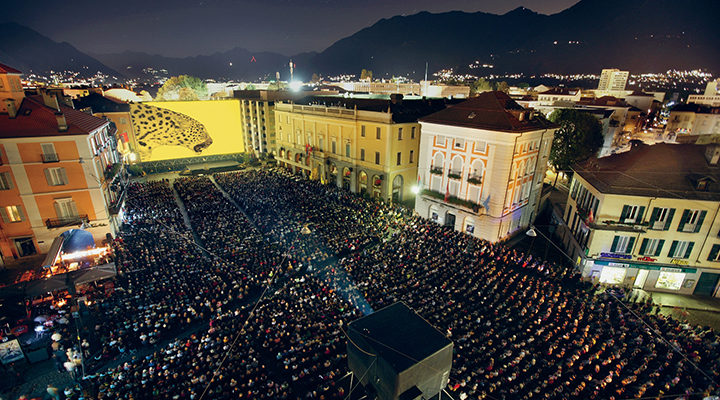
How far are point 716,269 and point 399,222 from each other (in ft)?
86.4

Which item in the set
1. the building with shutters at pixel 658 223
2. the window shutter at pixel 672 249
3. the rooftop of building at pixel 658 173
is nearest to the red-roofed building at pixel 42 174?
the building with shutters at pixel 658 223

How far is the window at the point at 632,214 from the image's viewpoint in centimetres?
2644

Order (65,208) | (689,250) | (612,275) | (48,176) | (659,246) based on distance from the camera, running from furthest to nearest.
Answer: (65,208)
(48,176)
(612,275)
(659,246)
(689,250)

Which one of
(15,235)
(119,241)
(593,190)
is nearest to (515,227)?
(593,190)

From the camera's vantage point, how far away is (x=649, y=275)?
90.5 ft

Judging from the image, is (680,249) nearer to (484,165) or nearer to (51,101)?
(484,165)

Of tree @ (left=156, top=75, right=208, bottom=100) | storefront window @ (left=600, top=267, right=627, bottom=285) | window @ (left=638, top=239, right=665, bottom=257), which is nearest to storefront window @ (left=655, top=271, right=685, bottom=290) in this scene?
window @ (left=638, top=239, right=665, bottom=257)

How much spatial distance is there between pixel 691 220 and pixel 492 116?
1748cm

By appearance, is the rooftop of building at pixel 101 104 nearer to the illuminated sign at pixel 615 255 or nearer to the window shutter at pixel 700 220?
the illuminated sign at pixel 615 255

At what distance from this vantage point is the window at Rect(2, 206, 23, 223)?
2866 centimetres

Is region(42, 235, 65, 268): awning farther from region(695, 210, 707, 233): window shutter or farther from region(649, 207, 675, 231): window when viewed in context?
region(695, 210, 707, 233): window shutter

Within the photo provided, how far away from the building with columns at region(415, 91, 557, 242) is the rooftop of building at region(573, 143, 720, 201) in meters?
5.84

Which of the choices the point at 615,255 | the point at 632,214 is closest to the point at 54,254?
the point at 615,255

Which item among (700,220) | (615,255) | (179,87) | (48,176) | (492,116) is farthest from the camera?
(179,87)
